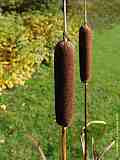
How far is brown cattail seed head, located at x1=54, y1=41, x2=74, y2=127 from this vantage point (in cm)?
103

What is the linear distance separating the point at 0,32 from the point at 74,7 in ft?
12.1

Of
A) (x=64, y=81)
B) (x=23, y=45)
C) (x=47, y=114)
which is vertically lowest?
(x=47, y=114)

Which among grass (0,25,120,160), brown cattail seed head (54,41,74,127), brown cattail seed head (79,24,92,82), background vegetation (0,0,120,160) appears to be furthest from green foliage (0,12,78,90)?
brown cattail seed head (54,41,74,127)

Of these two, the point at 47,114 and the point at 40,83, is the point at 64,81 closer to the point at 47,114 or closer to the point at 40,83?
the point at 47,114

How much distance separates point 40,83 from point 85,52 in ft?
15.4

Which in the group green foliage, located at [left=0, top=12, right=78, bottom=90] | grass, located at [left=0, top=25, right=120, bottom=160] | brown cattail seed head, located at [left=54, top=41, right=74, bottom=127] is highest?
brown cattail seed head, located at [left=54, top=41, right=74, bottom=127]

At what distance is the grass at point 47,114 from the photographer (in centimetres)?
437

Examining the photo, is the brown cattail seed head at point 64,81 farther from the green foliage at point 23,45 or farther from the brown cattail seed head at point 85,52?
the green foliage at point 23,45

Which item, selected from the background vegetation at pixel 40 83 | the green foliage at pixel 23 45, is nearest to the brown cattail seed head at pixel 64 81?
the background vegetation at pixel 40 83

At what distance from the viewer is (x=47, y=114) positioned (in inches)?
203

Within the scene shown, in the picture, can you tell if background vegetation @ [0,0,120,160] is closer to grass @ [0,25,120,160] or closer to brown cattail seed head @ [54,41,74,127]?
grass @ [0,25,120,160]

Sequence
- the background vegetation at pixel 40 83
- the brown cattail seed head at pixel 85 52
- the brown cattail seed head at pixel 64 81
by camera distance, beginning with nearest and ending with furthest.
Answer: the brown cattail seed head at pixel 64 81, the brown cattail seed head at pixel 85 52, the background vegetation at pixel 40 83

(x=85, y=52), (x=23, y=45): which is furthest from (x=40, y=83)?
(x=85, y=52)

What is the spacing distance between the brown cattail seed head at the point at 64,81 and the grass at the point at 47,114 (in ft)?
9.84
